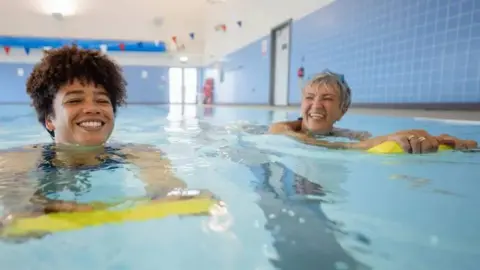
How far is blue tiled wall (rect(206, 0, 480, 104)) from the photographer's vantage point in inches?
179

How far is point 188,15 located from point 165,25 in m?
1.15

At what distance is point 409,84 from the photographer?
5461 millimetres

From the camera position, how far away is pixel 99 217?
1.05 m

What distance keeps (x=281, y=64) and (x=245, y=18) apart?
324cm

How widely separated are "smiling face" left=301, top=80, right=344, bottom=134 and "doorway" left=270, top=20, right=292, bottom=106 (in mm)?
6708

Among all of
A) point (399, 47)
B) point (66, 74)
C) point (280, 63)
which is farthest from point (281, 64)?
point (66, 74)

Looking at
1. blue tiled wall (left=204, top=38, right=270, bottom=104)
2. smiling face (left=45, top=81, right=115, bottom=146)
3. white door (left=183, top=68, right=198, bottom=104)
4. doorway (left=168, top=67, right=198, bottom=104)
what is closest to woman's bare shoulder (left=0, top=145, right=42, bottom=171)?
smiling face (left=45, top=81, right=115, bottom=146)

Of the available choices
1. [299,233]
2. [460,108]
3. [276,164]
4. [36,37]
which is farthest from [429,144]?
[36,37]

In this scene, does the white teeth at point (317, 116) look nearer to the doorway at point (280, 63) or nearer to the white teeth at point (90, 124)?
the white teeth at point (90, 124)

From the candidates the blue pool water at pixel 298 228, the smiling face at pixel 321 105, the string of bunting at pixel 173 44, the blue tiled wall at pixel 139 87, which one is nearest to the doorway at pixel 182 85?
the blue tiled wall at pixel 139 87

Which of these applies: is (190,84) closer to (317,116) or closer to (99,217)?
(317,116)

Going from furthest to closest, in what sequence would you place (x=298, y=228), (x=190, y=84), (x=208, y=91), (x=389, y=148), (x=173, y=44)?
1. (x=190, y=84)
2. (x=208, y=91)
3. (x=173, y=44)
4. (x=389, y=148)
5. (x=298, y=228)

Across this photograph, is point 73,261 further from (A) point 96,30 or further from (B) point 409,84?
(A) point 96,30

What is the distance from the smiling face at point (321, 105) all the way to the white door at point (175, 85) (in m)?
16.4
